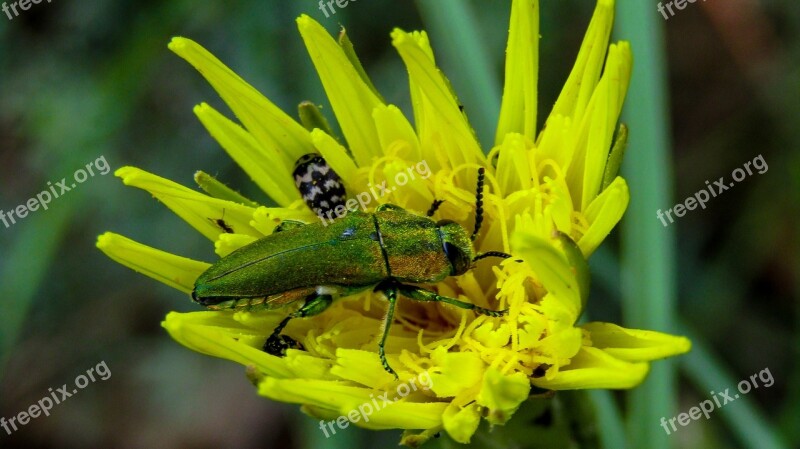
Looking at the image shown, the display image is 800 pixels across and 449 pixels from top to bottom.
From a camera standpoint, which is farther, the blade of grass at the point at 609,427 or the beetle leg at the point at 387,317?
the blade of grass at the point at 609,427

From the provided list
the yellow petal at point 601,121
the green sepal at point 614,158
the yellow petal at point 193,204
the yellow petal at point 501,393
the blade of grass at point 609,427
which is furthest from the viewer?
the blade of grass at point 609,427

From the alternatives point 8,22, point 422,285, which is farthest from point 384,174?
point 8,22

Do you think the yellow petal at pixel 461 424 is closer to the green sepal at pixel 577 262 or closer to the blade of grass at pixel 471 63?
the green sepal at pixel 577 262

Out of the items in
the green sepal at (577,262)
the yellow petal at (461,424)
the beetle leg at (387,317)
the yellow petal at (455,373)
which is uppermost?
the beetle leg at (387,317)

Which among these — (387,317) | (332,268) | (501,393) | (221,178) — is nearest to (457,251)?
(387,317)

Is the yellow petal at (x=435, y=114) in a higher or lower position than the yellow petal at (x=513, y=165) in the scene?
higher

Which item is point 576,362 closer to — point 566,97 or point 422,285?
point 422,285

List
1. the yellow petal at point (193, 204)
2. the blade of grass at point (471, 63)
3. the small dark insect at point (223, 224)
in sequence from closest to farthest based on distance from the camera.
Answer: the yellow petal at point (193, 204) < the small dark insect at point (223, 224) < the blade of grass at point (471, 63)

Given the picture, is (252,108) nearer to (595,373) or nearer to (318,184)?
(318,184)

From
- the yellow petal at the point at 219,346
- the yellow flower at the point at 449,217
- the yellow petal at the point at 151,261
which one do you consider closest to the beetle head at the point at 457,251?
the yellow flower at the point at 449,217
